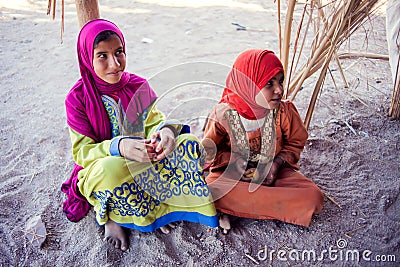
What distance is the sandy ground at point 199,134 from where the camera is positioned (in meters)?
1.51

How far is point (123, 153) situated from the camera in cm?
143

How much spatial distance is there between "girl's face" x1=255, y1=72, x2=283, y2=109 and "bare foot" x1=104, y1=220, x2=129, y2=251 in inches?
31.8

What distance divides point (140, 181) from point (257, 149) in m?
0.55

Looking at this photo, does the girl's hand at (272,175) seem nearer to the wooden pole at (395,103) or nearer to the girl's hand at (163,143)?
the girl's hand at (163,143)

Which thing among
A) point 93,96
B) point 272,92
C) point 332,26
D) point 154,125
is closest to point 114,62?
point 93,96

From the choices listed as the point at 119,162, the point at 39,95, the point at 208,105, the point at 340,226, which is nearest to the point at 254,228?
the point at 340,226

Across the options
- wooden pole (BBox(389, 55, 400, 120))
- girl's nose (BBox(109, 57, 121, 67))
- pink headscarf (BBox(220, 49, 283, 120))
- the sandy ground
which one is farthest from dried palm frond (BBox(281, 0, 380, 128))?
girl's nose (BBox(109, 57, 121, 67))

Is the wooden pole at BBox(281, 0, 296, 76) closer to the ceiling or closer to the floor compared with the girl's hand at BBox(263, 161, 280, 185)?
closer to the ceiling

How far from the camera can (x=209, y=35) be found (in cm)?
389

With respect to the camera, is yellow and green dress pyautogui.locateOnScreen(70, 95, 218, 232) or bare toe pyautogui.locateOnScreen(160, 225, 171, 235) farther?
bare toe pyautogui.locateOnScreen(160, 225, 171, 235)

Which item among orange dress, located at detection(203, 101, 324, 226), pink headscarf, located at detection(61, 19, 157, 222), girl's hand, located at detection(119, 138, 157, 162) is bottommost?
orange dress, located at detection(203, 101, 324, 226)

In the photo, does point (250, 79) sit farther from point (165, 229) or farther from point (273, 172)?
point (165, 229)

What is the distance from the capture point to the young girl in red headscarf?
154 centimetres

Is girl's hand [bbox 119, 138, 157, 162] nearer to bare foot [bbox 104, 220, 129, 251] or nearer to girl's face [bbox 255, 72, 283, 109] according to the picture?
bare foot [bbox 104, 220, 129, 251]
